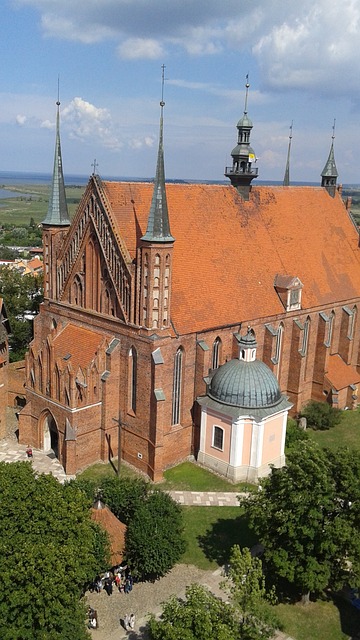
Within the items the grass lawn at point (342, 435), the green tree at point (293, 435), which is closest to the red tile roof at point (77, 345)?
the green tree at point (293, 435)

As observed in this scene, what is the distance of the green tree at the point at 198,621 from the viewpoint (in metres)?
19.5

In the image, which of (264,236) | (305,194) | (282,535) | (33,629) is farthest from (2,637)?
(305,194)

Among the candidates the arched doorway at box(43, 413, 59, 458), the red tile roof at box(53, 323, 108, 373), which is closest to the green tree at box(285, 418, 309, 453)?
the red tile roof at box(53, 323, 108, 373)

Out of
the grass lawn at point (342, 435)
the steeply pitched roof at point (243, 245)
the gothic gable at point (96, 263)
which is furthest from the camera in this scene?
the grass lawn at point (342, 435)

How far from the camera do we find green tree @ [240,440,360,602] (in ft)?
77.7

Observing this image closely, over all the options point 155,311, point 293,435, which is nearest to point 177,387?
point 155,311

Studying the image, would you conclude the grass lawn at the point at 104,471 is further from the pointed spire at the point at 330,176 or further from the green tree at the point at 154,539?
the pointed spire at the point at 330,176

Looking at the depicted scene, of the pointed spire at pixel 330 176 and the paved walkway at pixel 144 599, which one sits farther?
the pointed spire at pixel 330 176

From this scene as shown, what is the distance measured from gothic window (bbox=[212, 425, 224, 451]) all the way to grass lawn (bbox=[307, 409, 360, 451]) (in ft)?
31.0

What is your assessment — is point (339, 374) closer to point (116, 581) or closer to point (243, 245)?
point (243, 245)

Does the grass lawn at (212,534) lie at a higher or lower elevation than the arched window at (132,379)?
lower

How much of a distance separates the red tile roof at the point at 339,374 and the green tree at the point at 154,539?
2435 cm

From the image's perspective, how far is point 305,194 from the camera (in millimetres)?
51531

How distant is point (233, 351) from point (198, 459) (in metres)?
7.84
